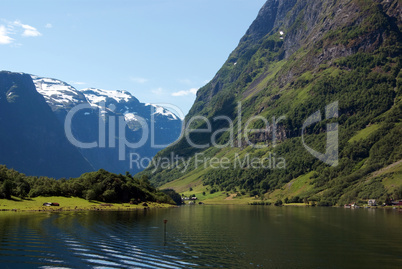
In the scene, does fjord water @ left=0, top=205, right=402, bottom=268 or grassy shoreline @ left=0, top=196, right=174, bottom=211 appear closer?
fjord water @ left=0, top=205, right=402, bottom=268

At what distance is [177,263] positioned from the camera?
5612cm

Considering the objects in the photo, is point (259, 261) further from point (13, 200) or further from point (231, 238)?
point (13, 200)

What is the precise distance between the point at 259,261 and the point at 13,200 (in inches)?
5637

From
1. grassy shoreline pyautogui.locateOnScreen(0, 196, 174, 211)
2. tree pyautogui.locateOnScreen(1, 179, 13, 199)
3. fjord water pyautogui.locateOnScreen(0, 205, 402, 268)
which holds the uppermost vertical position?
tree pyautogui.locateOnScreen(1, 179, 13, 199)

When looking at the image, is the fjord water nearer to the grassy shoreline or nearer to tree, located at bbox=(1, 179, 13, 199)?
the grassy shoreline

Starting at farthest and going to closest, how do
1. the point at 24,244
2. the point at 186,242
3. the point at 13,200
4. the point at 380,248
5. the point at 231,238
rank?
the point at 13,200, the point at 231,238, the point at 186,242, the point at 380,248, the point at 24,244

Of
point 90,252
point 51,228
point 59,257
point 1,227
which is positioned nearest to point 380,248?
point 90,252

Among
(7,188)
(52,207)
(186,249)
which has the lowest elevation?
(52,207)

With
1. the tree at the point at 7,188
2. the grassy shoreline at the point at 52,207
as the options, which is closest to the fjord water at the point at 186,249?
the grassy shoreline at the point at 52,207

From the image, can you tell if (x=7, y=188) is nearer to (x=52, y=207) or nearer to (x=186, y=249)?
(x=52, y=207)

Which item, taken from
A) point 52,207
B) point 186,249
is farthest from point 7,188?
point 186,249

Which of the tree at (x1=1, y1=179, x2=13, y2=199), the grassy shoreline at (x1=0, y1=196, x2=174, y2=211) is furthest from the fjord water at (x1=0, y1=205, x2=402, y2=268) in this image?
the tree at (x1=1, y1=179, x2=13, y2=199)

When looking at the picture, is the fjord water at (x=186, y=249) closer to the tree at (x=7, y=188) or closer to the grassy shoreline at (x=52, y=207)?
the grassy shoreline at (x=52, y=207)

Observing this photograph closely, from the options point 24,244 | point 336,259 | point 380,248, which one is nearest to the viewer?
point 336,259
